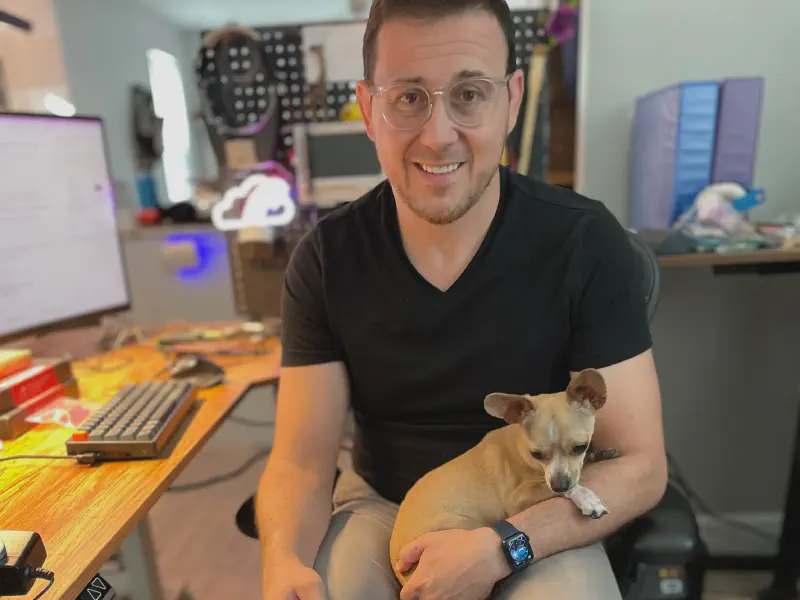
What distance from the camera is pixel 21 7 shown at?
2559 mm

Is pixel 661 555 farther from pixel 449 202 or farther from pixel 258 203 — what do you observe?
pixel 258 203

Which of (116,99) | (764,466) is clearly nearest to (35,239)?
(764,466)

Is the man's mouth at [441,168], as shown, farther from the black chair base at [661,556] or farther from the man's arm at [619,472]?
the black chair base at [661,556]

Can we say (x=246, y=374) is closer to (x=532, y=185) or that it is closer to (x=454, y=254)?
(x=454, y=254)

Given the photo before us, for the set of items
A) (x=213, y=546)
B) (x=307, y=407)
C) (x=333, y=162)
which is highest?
(x=333, y=162)

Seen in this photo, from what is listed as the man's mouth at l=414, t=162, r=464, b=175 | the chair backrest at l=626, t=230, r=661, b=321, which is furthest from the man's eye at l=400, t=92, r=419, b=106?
the chair backrest at l=626, t=230, r=661, b=321

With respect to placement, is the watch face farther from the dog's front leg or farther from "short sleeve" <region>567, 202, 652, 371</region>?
"short sleeve" <region>567, 202, 652, 371</region>

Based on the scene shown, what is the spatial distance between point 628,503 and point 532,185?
572mm

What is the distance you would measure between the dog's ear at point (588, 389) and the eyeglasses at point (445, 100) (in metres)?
0.44

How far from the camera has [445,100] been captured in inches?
35.6

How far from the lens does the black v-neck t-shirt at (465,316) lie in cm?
96

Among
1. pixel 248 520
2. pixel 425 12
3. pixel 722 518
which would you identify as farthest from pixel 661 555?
pixel 722 518

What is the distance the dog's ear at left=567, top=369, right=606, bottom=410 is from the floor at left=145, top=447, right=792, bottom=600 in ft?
3.93

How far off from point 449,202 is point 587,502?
0.51m
